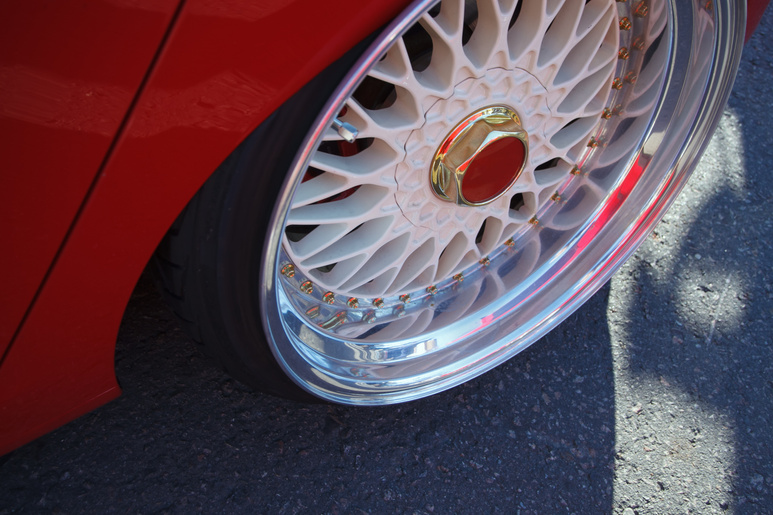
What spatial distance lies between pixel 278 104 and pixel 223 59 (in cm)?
10

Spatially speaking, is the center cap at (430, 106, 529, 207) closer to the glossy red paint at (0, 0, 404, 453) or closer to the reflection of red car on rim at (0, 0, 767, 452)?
the reflection of red car on rim at (0, 0, 767, 452)

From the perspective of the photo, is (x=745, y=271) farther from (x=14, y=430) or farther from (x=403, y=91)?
(x=14, y=430)

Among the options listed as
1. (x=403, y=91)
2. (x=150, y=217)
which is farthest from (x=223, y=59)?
(x=403, y=91)

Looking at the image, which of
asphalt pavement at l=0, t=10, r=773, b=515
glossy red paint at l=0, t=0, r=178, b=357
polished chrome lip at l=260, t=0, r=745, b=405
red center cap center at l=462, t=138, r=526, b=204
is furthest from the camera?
asphalt pavement at l=0, t=10, r=773, b=515

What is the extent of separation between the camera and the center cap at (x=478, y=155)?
112 centimetres

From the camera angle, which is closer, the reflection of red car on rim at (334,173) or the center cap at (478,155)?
the reflection of red car on rim at (334,173)

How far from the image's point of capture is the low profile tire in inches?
35.7

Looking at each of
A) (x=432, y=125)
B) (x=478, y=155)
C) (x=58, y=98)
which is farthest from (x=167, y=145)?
(x=478, y=155)

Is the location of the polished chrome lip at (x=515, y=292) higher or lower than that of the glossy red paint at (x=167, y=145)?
lower

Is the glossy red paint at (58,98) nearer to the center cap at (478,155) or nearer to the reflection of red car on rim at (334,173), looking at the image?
the reflection of red car on rim at (334,173)

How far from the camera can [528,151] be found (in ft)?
4.11

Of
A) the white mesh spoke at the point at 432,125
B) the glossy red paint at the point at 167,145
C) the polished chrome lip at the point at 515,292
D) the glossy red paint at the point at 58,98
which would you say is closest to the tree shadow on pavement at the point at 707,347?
the polished chrome lip at the point at 515,292

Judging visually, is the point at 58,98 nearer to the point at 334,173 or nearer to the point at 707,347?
the point at 334,173

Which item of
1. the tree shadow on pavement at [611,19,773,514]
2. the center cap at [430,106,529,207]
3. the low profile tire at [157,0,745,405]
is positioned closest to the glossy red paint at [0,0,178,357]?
the low profile tire at [157,0,745,405]
